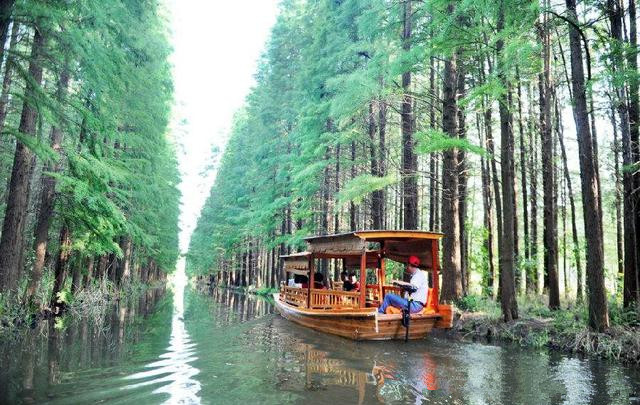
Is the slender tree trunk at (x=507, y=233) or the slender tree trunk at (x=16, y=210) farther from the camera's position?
the slender tree trunk at (x=507, y=233)

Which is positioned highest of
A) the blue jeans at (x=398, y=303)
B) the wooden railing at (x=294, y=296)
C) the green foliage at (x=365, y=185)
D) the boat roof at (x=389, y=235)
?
the green foliage at (x=365, y=185)

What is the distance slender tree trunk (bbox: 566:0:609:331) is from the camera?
911 cm

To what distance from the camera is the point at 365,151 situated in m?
20.9

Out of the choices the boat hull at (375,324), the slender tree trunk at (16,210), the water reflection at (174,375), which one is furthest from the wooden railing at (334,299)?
the slender tree trunk at (16,210)

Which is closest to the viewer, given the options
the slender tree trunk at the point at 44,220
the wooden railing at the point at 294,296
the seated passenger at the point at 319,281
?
the slender tree trunk at the point at 44,220

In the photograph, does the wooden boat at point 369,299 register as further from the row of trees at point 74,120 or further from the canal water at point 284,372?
the row of trees at point 74,120

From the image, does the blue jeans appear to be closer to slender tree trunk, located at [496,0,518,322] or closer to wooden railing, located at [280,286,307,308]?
slender tree trunk, located at [496,0,518,322]

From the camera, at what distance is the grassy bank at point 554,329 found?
28.1 feet

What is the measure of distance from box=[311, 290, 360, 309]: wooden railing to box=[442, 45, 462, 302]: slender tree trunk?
309cm

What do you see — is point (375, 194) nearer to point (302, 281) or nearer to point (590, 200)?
point (302, 281)

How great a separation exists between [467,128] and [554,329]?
906 cm

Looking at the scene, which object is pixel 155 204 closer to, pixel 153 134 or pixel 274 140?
pixel 153 134

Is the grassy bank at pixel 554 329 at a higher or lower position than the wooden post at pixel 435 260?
lower

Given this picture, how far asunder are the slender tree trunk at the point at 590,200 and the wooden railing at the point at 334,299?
5233mm
